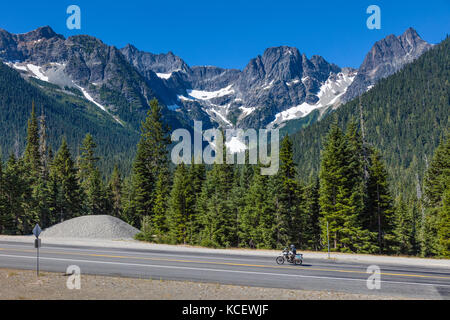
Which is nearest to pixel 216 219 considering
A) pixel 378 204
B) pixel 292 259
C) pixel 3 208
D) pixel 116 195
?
pixel 378 204

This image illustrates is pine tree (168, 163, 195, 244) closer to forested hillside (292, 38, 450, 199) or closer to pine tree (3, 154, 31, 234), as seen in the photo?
pine tree (3, 154, 31, 234)

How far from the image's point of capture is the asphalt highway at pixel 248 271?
13.6 m

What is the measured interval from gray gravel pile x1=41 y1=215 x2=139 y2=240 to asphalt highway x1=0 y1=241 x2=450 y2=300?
12.9 metres

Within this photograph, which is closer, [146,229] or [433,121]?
[146,229]

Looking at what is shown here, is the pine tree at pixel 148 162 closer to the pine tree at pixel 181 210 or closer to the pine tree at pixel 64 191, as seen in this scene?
the pine tree at pixel 181 210

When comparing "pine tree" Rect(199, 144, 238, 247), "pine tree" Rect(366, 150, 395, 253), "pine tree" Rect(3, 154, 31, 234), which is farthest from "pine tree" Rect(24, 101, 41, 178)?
"pine tree" Rect(366, 150, 395, 253)

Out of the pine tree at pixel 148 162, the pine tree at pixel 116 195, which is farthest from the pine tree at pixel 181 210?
the pine tree at pixel 116 195

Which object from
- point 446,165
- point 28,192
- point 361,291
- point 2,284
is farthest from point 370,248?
point 28,192

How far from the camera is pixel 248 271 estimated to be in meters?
16.7

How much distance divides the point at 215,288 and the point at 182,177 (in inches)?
1150
